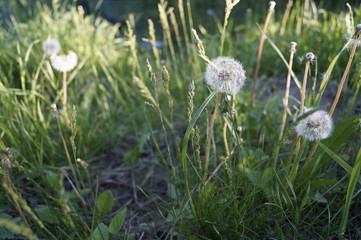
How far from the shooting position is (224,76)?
965 millimetres

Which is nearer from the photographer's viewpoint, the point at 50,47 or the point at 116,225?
the point at 116,225

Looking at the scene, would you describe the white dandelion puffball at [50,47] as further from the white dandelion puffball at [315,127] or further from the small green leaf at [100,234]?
the white dandelion puffball at [315,127]

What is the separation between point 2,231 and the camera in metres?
1.02

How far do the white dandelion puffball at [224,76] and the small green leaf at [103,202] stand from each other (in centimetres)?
60

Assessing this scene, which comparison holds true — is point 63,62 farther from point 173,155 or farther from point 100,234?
point 100,234

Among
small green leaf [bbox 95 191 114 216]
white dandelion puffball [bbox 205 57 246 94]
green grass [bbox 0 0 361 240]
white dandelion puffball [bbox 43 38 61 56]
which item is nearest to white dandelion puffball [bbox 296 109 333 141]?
green grass [bbox 0 0 361 240]

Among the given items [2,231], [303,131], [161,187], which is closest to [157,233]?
[161,187]

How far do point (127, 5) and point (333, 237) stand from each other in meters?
4.75

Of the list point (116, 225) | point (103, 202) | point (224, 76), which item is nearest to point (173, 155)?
point (103, 202)

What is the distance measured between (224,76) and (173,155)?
0.74m

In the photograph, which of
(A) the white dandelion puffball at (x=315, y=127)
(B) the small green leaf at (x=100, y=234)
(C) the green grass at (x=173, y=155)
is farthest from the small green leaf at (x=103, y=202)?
(A) the white dandelion puffball at (x=315, y=127)

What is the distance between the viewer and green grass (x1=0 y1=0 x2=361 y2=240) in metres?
1.01

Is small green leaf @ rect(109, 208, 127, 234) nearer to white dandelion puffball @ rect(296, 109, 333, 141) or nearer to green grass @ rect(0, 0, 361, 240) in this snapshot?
green grass @ rect(0, 0, 361, 240)

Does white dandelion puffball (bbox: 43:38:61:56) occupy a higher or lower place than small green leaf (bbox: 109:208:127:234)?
higher
